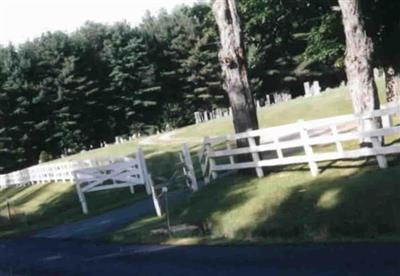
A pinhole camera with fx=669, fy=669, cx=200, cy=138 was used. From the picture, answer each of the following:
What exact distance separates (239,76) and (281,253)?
27.5 feet

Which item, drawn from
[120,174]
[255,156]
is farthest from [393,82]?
[255,156]

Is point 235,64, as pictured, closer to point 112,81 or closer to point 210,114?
point 210,114

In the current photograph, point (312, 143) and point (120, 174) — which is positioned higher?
point (312, 143)

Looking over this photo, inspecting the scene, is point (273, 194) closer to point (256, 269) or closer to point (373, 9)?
point (256, 269)

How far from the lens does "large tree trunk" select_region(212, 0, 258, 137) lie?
690 inches

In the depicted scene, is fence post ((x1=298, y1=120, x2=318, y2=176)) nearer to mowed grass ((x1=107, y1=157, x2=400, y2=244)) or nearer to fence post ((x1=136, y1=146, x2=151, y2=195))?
mowed grass ((x1=107, y1=157, x2=400, y2=244))

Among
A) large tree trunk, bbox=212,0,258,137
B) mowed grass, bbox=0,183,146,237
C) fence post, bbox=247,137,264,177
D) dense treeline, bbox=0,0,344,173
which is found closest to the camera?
fence post, bbox=247,137,264,177

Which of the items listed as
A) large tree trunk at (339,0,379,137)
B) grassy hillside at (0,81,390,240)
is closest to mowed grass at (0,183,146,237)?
grassy hillside at (0,81,390,240)

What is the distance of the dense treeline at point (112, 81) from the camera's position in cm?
7819

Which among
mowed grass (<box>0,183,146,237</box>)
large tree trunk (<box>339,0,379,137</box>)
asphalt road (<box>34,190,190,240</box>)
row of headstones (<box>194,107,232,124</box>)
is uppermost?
large tree trunk (<box>339,0,379,137</box>)

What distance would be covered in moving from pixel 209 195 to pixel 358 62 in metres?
4.85

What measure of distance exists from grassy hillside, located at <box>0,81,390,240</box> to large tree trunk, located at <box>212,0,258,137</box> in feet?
5.69

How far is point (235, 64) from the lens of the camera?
17.7 meters

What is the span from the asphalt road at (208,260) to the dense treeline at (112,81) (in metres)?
61.0
